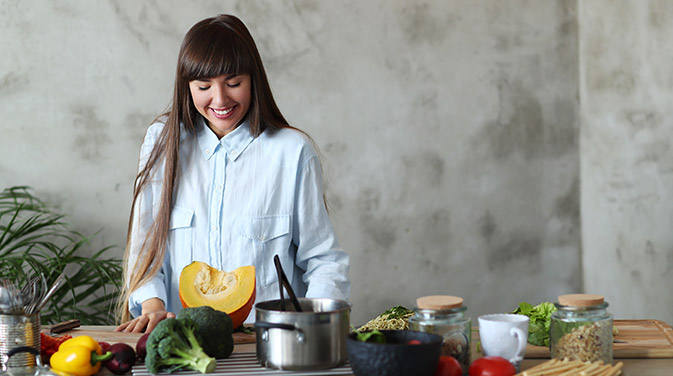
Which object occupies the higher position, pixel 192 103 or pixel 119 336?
pixel 192 103

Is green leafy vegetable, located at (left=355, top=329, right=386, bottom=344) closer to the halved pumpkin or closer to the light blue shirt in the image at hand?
the halved pumpkin

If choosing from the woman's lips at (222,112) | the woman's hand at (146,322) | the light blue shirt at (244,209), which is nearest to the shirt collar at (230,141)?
the light blue shirt at (244,209)

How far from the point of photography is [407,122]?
13.9 feet

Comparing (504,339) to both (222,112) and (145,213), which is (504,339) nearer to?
(222,112)

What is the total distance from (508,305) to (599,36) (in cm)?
159

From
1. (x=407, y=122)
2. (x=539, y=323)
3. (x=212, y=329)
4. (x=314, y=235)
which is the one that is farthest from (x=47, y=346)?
(x=407, y=122)

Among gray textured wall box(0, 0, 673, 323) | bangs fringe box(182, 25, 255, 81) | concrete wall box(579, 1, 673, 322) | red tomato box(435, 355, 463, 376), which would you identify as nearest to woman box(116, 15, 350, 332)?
bangs fringe box(182, 25, 255, 81)

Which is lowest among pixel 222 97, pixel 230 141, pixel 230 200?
pixel 230 200

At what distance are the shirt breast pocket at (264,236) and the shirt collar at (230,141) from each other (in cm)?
22

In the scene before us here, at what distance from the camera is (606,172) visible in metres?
4.00

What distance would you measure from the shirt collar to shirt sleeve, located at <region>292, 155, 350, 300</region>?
0.20 metres

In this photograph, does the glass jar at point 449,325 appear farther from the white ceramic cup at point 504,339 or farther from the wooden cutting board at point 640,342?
the wooden cutting board at point 640,342

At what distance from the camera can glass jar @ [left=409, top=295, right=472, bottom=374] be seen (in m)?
1.58

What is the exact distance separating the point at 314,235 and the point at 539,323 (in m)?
0.79
